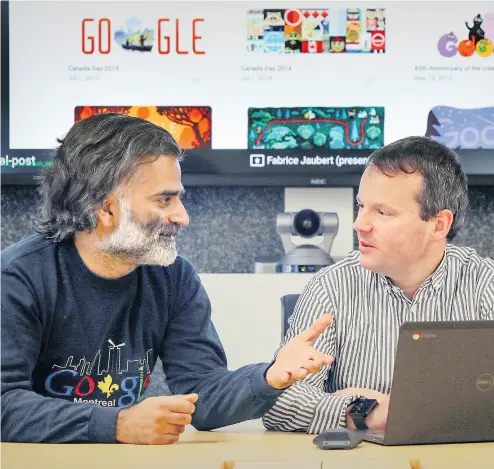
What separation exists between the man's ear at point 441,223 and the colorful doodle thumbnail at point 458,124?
29.5 inches

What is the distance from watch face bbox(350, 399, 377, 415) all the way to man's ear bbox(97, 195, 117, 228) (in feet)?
1.75

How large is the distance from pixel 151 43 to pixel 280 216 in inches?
23.0

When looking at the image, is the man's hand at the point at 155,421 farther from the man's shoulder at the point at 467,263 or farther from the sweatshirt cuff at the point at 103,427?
the man's shoulder at the point at 467,263

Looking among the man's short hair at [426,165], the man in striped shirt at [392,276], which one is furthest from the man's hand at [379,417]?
the man's short hair at [426,165]

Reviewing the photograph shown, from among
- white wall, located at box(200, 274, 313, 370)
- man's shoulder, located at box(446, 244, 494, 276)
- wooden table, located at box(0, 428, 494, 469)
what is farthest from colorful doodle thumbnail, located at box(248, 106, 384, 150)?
wooden table, located at box(0, 428, 494, 469)

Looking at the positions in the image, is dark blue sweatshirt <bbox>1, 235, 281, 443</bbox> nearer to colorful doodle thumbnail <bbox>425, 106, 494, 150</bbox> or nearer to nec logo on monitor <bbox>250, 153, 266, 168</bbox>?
nec logo on monitor <bbox>250, 153, 266, 168</bbox>

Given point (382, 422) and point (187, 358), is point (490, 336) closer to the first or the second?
point (382, 422)

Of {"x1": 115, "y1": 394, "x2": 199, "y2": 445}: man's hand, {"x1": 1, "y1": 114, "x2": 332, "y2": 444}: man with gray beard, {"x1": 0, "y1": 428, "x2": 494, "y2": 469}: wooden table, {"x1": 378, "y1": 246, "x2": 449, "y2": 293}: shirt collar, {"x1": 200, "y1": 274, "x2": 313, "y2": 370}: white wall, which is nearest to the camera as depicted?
{"x1": 0, "y1": 428, "x2": 494, "y2": 469}: wooden table

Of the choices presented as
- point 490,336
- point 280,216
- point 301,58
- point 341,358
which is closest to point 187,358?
point 341,358

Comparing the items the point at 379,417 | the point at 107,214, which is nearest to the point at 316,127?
the point at 107,214

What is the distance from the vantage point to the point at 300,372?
144 cm

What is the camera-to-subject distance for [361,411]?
1.55 meters

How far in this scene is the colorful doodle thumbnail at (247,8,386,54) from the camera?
2598 millimetres

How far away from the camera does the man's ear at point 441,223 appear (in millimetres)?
1864
